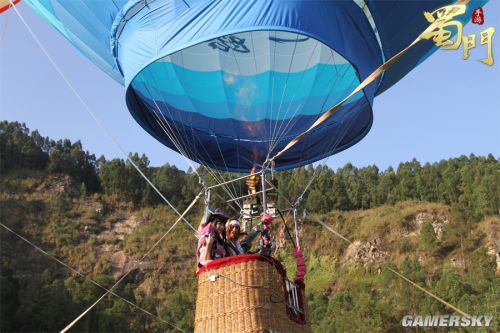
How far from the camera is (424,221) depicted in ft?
95.0

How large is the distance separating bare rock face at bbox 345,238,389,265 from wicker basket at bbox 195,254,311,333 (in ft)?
77.1

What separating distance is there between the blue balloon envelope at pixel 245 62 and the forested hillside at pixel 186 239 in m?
8.60

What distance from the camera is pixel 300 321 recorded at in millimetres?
4305

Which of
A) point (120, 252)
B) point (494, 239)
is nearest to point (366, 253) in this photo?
point (494, 239)

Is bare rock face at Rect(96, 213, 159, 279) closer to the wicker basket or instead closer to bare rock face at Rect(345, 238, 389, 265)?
bare rock face at Rect(345, 238, 389, 265)

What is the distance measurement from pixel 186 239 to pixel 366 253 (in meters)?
9.25

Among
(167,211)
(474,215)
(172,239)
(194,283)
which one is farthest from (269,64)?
(167,211)

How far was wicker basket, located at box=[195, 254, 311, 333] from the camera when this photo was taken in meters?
3.88

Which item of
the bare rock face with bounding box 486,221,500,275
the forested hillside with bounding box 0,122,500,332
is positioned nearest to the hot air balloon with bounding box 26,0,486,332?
the forested hillside with bounding box 0,122,500,332

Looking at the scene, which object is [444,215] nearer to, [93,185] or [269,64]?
[93,185]

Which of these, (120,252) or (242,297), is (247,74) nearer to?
(242,297)

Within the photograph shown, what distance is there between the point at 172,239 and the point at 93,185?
757 centimetres

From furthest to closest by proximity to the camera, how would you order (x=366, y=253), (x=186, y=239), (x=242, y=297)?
(x=186, y=239), (x=366, y=253), (x=242, y=297)

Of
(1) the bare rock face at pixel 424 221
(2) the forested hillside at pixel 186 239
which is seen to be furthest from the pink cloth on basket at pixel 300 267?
(1) the bare rock face at pixel 424 221
